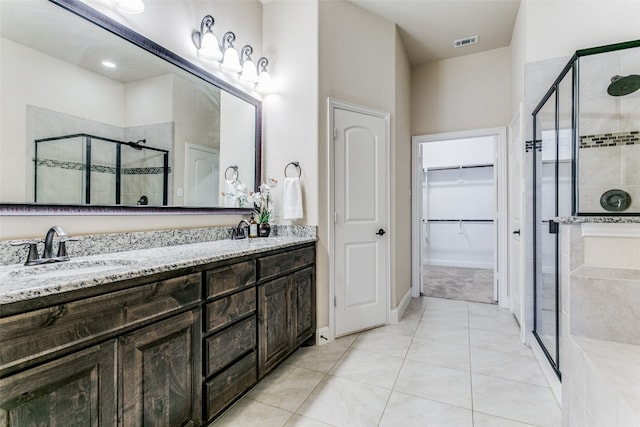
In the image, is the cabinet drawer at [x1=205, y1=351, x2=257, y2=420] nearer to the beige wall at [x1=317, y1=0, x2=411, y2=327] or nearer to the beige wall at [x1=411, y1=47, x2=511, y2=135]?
the beige wall at [x1=317, y1=0, x2=411, y2=327]

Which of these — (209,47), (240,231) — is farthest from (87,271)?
(209,47)

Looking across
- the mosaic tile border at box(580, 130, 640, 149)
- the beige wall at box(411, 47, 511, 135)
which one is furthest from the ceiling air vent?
the mosaic tile border at box(580, 130, 640, 149)

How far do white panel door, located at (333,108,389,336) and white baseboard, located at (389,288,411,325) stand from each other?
0.09 meters

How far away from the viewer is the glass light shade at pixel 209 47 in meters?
2.24

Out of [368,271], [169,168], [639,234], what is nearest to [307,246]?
[368,271]

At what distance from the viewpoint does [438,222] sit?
625 centimetres

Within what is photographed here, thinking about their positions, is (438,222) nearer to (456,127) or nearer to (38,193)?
(456,127)

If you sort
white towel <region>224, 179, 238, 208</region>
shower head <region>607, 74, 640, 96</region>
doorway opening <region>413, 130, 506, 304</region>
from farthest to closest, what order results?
doorway opening <region>413, 130, 506, 304</region>
white towel <region>224, 179, 238, 208</region>
shower head <region>607, 74, 640, 96</region>

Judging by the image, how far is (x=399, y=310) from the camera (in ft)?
10.8

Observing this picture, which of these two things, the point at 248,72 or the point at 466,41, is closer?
the point at 248,72

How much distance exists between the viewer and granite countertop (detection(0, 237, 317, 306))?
3.04 ft

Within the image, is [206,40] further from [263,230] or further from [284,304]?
[284,304]

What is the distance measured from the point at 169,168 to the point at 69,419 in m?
1.45

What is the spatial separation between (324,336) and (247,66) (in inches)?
95.3
